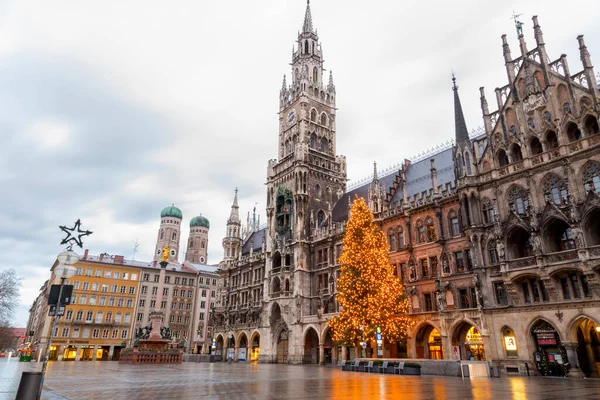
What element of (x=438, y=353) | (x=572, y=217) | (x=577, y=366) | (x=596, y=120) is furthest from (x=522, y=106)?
(x=438, y=353)

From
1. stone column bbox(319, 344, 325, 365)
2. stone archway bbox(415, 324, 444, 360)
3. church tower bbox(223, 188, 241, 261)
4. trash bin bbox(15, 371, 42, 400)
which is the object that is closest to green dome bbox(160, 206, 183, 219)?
church tower bbox(223, 188, 241, 261)

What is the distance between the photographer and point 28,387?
373 inches

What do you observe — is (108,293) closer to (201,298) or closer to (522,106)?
(201,298)

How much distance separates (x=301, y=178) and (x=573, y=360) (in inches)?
1526

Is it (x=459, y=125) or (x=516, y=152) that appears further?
(x=459, y=125)

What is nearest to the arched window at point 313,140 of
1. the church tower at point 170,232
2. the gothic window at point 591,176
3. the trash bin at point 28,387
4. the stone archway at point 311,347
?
the stone archway at point 311,347

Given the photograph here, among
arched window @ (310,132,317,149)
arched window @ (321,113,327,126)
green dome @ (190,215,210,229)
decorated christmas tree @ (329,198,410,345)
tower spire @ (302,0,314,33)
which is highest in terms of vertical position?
tower spire @ (302,0,314,33)

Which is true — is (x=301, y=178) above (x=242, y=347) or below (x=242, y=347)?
above

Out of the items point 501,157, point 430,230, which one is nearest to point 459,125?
point 501,157

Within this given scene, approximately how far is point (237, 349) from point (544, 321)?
1816 inches

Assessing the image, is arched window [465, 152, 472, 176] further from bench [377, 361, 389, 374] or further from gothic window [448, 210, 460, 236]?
bench [377, 361, 389, 374]

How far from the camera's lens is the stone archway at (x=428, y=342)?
121ft

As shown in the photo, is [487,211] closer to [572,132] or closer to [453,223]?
[453,223]

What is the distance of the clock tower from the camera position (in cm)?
5362
